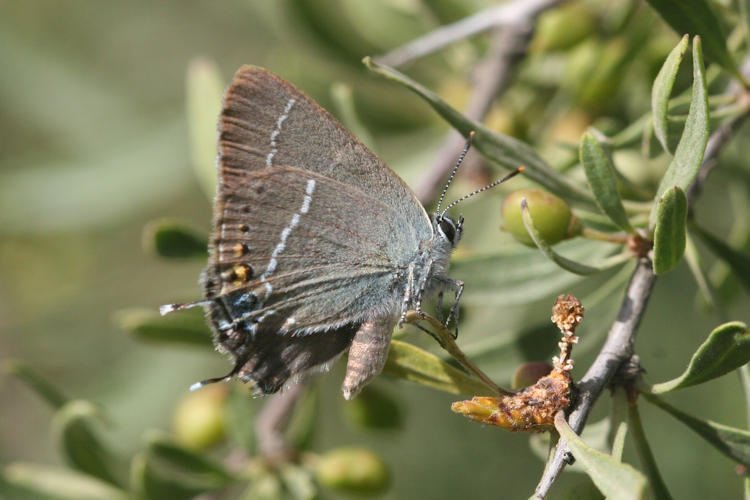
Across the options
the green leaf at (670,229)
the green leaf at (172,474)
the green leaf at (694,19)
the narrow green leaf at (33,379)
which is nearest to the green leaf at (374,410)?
the green leaf at (172,474)

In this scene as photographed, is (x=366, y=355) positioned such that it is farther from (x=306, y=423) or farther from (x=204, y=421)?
(x=204, y=421)

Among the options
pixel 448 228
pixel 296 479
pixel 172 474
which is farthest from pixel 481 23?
pixel 172 474

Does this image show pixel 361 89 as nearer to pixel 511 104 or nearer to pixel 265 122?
pixel 511 104

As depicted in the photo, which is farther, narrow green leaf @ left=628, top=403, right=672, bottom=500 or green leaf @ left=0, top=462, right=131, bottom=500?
green leaf @ left=0, top=462, right=131, bottom=500

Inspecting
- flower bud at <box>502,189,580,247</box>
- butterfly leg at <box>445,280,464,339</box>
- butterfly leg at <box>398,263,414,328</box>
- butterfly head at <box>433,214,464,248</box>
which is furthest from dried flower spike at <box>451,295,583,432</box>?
butterfly head at <box>433,214,464,248</box>

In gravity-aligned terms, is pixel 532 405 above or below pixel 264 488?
above

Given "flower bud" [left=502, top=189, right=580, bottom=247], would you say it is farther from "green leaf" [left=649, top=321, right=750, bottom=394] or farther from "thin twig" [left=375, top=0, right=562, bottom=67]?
"thin twig" [left=375, top=0, right=562, bottom=67]
